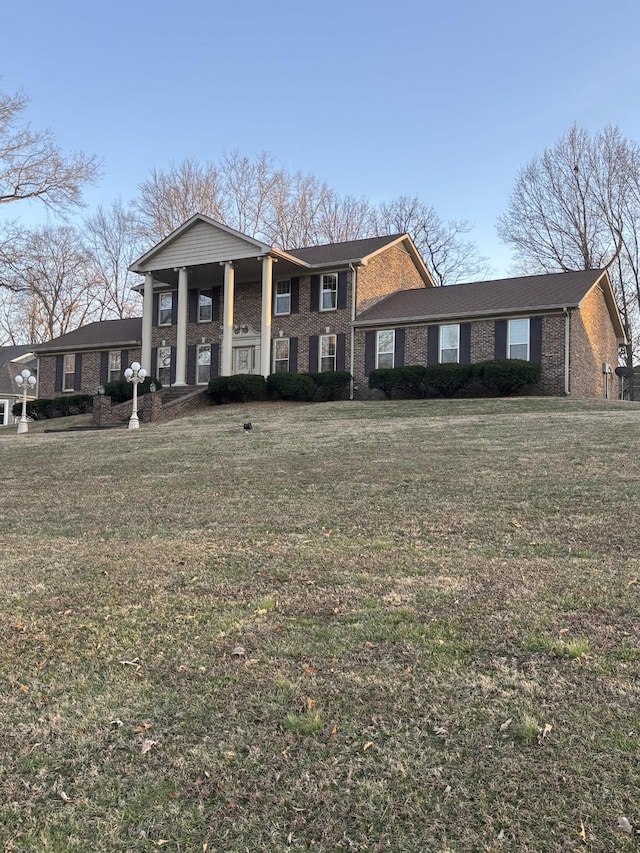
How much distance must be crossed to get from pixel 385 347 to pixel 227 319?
5.95m

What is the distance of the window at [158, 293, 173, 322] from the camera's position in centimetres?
2644

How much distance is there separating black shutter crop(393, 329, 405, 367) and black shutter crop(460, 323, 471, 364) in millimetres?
2078

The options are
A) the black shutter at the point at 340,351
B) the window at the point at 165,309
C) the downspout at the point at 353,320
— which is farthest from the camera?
the window at the point at 165,309

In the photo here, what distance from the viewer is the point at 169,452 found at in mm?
12242

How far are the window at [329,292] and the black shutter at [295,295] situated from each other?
99 cm

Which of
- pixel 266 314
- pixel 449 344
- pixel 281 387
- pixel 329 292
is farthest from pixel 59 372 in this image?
pixel 449 344

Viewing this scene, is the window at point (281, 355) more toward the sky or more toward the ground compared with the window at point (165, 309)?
more toward the ground

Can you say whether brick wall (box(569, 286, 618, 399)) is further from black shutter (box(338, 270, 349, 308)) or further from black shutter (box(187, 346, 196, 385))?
black shutter (box(187, 346, 196, 385))

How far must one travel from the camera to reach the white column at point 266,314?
2264 centimetres

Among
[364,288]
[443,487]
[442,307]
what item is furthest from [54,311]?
[443,487]

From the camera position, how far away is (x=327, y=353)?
75.9 feet

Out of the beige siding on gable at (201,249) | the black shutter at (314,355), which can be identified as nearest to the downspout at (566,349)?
the black shutter at (314,355)

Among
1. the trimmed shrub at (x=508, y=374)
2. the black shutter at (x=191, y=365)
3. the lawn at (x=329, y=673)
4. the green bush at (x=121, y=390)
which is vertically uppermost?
the black shutter at (x=191, y=365)

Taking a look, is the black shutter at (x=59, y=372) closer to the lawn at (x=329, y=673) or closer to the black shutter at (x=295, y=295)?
the black shutter at (x=295, y=295)
